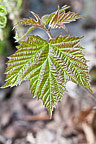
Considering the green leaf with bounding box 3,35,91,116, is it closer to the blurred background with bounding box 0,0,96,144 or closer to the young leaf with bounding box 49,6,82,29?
the young leaf with bounding box 49,6,82,29

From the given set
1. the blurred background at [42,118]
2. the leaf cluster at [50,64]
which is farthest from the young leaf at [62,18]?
the blurred background at [42,118]

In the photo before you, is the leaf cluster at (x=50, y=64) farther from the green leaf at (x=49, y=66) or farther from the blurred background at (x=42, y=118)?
the blurred background at (x=42, y=118)

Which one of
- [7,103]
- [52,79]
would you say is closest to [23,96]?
[7,103]

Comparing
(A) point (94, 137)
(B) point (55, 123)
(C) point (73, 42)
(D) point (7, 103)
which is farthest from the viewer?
(D) point (7, 103)

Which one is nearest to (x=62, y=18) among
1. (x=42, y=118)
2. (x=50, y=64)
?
(x=50, y=64)

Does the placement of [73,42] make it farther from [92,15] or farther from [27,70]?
[92,15]

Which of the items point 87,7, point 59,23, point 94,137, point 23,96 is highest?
point 87,7

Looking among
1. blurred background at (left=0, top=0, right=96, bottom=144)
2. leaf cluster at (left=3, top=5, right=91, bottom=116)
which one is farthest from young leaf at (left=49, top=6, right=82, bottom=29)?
blurred background at (left=0, top=0, right=96, bottom=144)

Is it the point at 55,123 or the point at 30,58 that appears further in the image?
the point at 55,123
